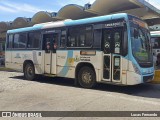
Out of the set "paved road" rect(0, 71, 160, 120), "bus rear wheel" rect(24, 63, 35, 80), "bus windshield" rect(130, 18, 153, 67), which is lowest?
"paved road" rect(0, 71, 160, 120)

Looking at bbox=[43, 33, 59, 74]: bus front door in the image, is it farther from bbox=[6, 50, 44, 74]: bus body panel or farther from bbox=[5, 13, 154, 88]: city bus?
bbox=[6, 50, 44, 74]: bus body panel

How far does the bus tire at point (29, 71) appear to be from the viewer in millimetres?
15133

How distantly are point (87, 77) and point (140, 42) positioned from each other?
2.65 metres

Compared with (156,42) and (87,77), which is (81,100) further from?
(156,42)

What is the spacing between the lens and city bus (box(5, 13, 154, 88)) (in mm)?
10164

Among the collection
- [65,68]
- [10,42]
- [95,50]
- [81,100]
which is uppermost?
[10,42]

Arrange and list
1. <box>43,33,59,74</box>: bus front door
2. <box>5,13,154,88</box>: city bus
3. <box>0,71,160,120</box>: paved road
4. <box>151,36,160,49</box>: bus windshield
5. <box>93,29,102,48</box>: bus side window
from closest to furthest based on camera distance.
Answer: <box>0,71,160,120</box>: paved road
<box>5,13,154,88</box>: city bus
<box>93,29,102,48</box>: bus side window
<box>43,33,59,74</box>: bus front door
<box>151,36,160,49</box>: bus windshield

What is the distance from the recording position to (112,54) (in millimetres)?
10523

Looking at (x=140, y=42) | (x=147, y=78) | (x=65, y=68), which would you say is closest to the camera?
(x=147, y=78)

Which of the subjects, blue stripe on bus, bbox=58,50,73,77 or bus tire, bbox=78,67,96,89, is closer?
bus tire, bbox=78,67,96,89

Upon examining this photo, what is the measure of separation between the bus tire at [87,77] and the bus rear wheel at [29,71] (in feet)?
13.1

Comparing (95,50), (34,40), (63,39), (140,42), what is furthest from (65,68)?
(140,42)

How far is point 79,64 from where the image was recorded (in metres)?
12.0

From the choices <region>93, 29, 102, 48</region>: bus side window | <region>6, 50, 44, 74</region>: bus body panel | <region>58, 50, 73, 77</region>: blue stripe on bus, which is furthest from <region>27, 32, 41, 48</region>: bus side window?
<region>93, 29, 102, 48</region>: bus side window
